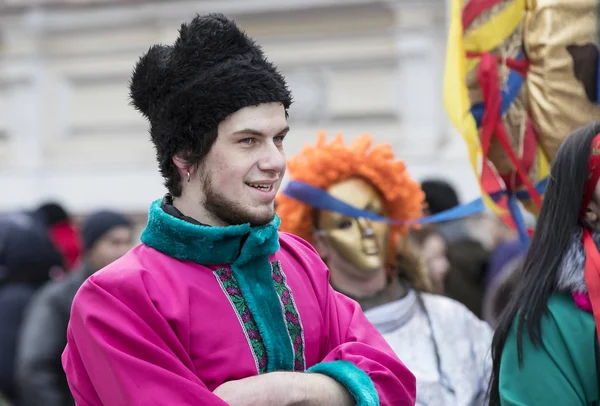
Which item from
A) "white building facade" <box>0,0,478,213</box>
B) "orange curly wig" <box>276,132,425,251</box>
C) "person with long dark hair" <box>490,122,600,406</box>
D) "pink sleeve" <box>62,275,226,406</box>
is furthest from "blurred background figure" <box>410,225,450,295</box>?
"pink sleeve" <box>62,275,226,406</box>

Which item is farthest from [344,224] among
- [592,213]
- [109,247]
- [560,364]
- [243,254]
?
[109,247]

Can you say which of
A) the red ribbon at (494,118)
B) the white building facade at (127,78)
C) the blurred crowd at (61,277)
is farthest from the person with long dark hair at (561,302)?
the white building facade at (127,78)

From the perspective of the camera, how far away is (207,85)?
2.34 metres

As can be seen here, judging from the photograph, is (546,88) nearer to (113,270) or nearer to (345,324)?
(345,324)

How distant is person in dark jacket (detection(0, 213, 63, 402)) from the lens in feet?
17.8

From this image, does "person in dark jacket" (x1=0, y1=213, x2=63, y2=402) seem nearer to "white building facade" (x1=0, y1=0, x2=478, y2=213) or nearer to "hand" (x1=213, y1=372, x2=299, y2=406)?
"hand" (x1=213, y1=372, x2=299, y2=406)

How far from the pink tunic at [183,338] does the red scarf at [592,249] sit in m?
0.55

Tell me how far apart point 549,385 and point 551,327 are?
147mm

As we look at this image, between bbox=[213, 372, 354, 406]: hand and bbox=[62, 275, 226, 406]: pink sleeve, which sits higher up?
bbox=[62, 275, 226, 406]: pink sleeve

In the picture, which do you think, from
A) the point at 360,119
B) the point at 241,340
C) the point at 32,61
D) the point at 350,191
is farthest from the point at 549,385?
the point at 32,61

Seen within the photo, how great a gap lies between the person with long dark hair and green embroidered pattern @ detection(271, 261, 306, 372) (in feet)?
2.13

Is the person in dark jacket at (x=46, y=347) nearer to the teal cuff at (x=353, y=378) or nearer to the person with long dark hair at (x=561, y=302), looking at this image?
the person with long dark hair at (x=561, y=302)

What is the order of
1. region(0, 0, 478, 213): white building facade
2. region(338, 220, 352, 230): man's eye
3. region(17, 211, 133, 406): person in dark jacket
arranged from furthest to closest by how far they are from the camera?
region(0, 0, 478, 213): white building facade < region(17, 211, 133, 406): person in dark jacket < region(338, 220, 352, 230): man's eye

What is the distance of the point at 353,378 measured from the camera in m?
2.32
